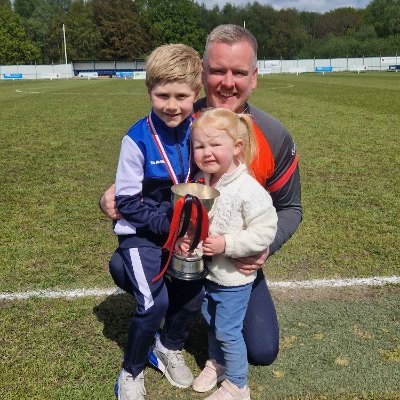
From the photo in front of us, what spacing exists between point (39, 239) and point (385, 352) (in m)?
3.63

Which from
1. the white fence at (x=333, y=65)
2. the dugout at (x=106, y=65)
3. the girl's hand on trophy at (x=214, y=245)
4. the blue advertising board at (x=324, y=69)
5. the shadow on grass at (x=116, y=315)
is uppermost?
the dugout at (x=106, y=65)

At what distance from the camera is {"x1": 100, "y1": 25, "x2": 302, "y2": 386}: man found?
3.20 meters

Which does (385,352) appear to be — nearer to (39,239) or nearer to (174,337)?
(174,337)

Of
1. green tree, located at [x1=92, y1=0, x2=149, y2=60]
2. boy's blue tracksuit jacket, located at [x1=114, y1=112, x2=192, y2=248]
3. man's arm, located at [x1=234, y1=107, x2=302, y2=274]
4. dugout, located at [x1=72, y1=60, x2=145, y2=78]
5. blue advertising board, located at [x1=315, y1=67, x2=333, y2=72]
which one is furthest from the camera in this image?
green tree, located at [x1=92, y1=0, x2=149, y2=60]

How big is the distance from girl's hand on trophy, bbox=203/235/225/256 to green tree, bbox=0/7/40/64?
93.1 m

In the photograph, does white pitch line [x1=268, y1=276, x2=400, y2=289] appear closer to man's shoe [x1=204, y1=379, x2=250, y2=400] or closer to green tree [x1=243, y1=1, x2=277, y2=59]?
man's shoe [x1=204, y1=379, x2=250, y2=400]

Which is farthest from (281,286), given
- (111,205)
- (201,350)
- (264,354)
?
(111,205)

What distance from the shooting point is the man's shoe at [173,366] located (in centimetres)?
315

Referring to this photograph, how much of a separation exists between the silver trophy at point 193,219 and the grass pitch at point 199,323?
84cm

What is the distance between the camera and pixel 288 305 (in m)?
4.05

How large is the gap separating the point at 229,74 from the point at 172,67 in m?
0.56

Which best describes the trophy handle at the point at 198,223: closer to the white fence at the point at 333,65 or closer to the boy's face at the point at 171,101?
the boy's face at the point at 171,101

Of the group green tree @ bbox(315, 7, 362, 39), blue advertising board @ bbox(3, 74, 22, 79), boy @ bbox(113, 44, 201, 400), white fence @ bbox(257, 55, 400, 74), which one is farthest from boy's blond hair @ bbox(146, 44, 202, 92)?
green tree @ bbox(315, 7, 362, 39)

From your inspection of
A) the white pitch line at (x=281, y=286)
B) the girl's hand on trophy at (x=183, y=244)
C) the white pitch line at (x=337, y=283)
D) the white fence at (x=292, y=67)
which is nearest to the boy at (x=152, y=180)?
the girl's hand on trophy at (x=183, y=244)
